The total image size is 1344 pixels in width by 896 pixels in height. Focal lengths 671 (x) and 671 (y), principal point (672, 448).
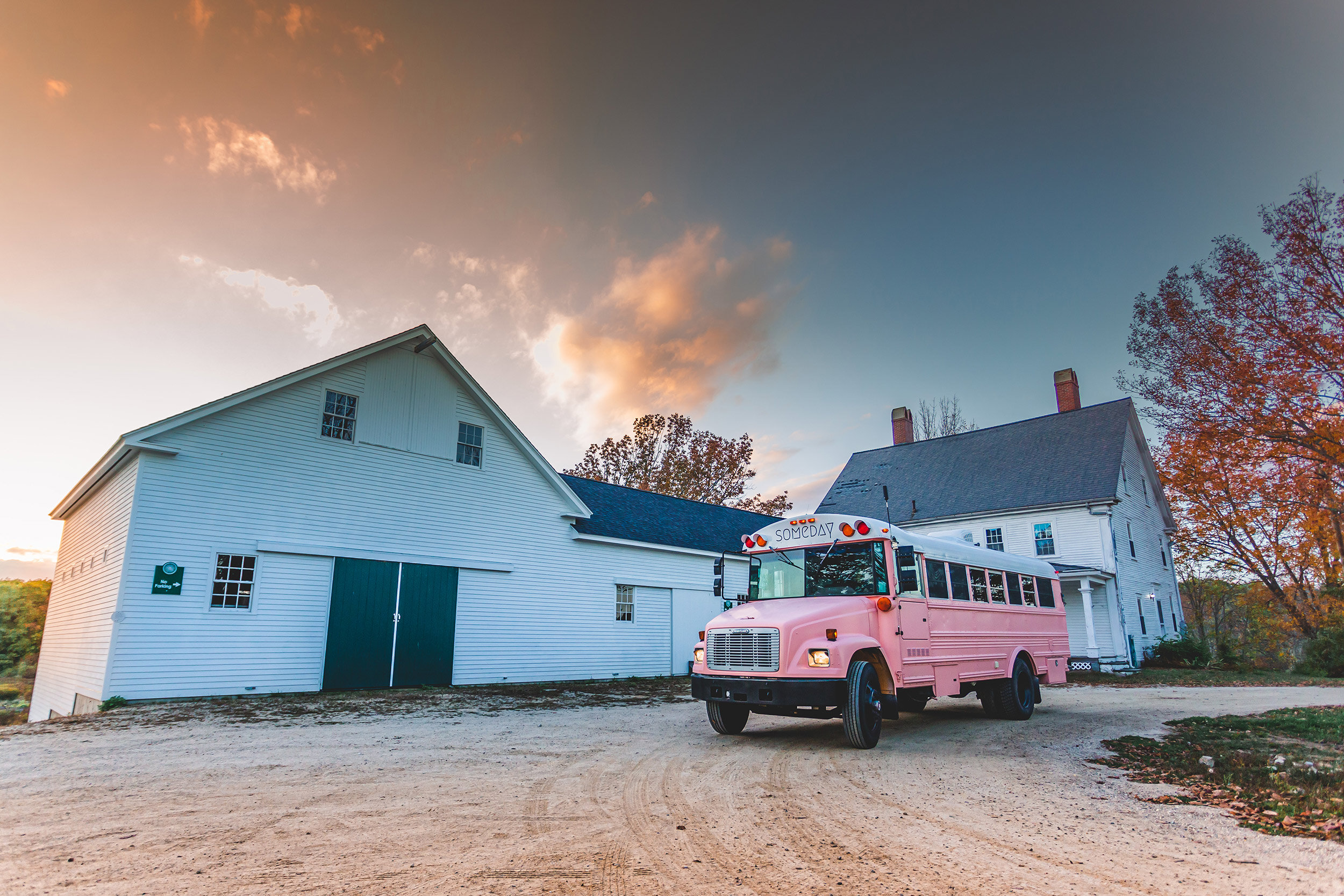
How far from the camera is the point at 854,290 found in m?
19.9

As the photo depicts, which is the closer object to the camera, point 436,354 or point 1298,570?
point 436,354

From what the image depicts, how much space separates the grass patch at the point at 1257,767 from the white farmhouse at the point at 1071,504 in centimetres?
1583

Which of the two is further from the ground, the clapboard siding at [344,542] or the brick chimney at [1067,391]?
the brick chimney at [1067,391]

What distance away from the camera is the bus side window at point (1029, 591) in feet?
42.4

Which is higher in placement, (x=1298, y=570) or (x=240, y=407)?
(x=240, y=407)

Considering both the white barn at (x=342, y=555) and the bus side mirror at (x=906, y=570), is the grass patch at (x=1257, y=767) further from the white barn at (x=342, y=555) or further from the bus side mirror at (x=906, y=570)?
the white barn at (x=342, y=555)

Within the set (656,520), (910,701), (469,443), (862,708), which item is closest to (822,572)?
(862,708)

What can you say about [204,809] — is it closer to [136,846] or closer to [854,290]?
[136,846]

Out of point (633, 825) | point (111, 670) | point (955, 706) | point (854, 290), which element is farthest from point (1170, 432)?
point (111, 670)

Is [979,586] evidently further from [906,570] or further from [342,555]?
[342,555]

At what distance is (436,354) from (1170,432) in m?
20.3

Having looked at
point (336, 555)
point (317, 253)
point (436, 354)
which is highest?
point (317, 253)

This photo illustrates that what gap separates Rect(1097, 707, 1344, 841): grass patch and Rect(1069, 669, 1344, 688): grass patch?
10391mm

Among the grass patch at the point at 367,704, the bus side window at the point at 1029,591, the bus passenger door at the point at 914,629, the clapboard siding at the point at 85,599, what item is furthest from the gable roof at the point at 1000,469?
the clapboard siding at the point at 85,599
